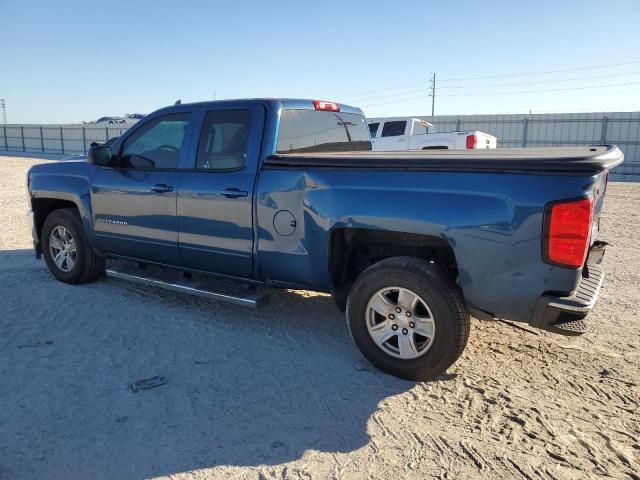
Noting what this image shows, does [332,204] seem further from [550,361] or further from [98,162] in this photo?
[98,162]

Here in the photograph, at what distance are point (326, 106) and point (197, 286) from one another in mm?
2134

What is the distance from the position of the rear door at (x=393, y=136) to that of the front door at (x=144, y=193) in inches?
464

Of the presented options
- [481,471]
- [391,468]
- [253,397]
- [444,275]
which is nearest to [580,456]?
[481,471]

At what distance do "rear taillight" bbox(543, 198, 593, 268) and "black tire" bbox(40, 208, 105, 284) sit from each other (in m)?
4.60

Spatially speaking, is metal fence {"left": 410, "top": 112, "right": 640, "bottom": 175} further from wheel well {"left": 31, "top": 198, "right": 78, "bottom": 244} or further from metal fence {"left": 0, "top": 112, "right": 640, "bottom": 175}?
wheel well {"left": 31, "top": 198, "right": 78, "bottom": 244}

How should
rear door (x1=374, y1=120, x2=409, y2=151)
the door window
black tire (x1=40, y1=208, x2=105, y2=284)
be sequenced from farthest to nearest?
rear door (x1=374, y1=120, x2=409, y2=151) → black tire (x1=40, y1=208, x2=105, y2=284) → the door window

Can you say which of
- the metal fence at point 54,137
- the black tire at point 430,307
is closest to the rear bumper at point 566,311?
the black tire at point 430,307

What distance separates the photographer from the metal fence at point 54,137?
34281 millimetres

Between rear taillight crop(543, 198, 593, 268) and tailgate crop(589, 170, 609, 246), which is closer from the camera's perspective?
rear taillight crop(543, 198, 593, 268)

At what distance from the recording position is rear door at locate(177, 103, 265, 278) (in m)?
4.19

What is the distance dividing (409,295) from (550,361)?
4.29 feet

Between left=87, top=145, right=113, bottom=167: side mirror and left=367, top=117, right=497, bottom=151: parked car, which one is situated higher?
left=367, top=117, right=497, bottom=151: parked car

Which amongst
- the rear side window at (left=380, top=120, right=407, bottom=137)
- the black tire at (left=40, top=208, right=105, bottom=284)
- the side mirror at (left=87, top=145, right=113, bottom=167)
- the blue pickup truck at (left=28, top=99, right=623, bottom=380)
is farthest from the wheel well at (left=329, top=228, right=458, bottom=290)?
the rear side window at (left=380, top=120, right=407, bottom=137)

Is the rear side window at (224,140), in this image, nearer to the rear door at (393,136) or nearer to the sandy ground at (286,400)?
the sandy ground at (286,400)
